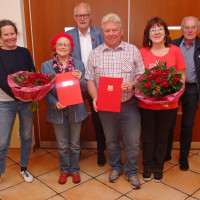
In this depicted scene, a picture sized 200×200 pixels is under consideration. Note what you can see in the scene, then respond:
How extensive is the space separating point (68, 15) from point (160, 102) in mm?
1604

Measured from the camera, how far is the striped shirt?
205cm

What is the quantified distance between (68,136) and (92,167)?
582 millimetres

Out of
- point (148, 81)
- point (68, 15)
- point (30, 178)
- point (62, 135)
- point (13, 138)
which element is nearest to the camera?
point (148, 81)

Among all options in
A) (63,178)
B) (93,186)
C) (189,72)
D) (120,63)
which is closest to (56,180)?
(63,178)

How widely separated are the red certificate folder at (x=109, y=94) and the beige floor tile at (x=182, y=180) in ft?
3.14

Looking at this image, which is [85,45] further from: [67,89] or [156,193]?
[156,193]

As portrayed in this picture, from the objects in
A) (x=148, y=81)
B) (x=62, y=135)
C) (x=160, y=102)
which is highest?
(x=148, y=81)

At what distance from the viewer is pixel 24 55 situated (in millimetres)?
2193

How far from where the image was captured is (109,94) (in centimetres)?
206

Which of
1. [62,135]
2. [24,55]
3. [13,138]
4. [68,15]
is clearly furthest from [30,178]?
[68,15]

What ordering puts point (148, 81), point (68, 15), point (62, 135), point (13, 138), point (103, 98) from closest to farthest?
point (148, 81) < point (103, 98) < point (62, 135) < point (68, 15) < point (13, 138)

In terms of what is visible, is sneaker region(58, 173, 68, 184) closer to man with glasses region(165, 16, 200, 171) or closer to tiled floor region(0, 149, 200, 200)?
tiled floor region(0, 149, 200, 200)

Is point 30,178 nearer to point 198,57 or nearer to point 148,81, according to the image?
point 148,81

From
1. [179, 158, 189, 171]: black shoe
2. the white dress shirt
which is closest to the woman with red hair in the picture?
the white dress shirt
